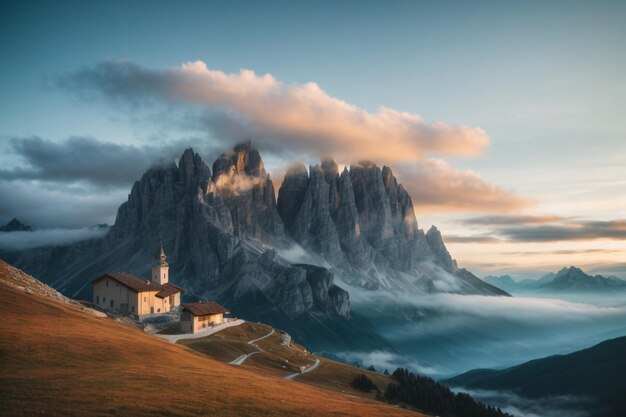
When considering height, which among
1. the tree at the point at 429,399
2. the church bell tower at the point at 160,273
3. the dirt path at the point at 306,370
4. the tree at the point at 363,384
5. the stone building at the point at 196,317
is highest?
the church bell tower at the point at 160,273

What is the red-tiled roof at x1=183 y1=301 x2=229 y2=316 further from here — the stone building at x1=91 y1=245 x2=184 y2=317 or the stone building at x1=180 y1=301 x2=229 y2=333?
the stone building at x1=91 y1=245 x2=184 y2=317

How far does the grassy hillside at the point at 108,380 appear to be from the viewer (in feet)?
137

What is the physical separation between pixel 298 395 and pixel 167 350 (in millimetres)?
22380

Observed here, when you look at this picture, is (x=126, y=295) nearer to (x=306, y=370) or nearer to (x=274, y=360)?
(x=274, y=360)

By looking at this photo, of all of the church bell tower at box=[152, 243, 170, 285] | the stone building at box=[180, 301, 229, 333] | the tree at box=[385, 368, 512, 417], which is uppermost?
the church bell tower at box=[152, 243, 170, 285]

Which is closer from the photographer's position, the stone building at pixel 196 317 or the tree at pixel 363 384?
the tree at pixel 363 384

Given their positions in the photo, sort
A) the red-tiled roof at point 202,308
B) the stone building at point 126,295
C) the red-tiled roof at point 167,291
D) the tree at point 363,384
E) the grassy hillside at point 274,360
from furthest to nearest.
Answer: the red-tiled roof at point 167,291, the stone building at point 126,295, the red-tiled roof at point 202,308, the tree at point 363,384, the grassy hillside at point 274,360

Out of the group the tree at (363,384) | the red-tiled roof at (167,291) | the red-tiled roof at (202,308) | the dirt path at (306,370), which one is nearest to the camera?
the dirt path at (306,370)

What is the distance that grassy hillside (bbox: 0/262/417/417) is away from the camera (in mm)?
41875

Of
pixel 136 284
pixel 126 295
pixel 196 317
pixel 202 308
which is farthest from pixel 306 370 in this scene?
pixel 126 295

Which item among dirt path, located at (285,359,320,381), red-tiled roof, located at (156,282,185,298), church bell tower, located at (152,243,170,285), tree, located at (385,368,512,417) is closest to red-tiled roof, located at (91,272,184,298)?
red-tiled roof, located at (156,282,185,298)

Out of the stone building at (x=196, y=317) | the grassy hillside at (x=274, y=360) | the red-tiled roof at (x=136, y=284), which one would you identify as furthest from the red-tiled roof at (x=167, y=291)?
the grassy hillside at (x=274, y=360)

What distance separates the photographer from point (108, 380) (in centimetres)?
4884

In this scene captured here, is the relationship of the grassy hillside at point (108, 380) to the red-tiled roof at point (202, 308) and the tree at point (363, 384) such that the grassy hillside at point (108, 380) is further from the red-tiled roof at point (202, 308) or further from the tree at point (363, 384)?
the red-tiled roof at point (202, 308)
